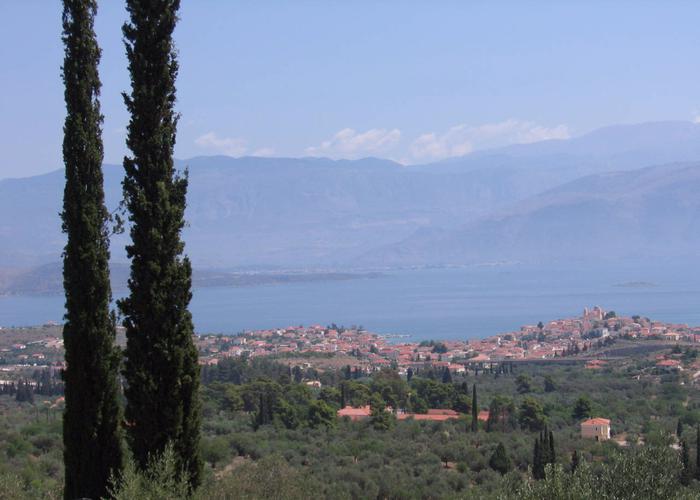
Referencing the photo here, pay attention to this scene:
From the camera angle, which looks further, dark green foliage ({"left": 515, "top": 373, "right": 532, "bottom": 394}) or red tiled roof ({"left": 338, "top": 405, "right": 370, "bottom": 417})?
dark green foliage ({"left": 515, "top": 373, "right": 532, "bottom": 394})

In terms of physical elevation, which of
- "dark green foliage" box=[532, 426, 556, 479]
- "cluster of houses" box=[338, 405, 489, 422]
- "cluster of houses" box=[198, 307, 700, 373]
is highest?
"dark green foliage" box=[532, 426, 556, 479]

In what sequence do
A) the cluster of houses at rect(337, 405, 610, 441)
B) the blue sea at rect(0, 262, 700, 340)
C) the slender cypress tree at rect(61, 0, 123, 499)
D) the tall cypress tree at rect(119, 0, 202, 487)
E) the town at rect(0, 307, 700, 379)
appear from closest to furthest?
the tall cypress tree at rect(119, 0, 202, 487)
the slender cypress tree at rect(61, 0, 123, 499)
the cluster of houses at rect(337, 405, 610, 441)
the town at rect(0, 307, 700, 379)
the blue sea at rect(0, 262, 700, 340)

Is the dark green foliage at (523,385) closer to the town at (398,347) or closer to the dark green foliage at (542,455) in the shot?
the town at (398,347)

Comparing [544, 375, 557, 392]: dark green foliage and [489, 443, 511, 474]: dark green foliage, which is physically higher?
[489, 443, 511, 474]: dark green foliage

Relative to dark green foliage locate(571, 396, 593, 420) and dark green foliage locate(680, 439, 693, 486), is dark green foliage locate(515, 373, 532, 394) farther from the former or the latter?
dark green foliage locate(680, 439, 693, 486)

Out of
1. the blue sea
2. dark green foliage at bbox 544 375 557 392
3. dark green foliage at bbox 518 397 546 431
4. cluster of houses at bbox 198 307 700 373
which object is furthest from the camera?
the blue sea

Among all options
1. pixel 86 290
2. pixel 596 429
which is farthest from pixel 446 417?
pixel 86 290

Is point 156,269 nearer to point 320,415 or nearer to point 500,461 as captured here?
point 500,461

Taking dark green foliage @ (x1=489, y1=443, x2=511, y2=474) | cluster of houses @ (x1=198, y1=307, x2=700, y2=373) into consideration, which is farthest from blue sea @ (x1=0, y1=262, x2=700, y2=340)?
dark green foliage @ (x1=489, y1=443, x2=511, y2=474)

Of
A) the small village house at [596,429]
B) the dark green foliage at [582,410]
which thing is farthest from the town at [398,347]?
the small village house at [596,429]
